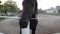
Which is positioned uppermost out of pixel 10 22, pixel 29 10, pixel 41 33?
pixel 29 10

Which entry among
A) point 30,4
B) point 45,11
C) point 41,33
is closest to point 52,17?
point 45,11

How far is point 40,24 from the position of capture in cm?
111

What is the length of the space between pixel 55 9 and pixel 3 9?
443mm

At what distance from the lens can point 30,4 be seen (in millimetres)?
644

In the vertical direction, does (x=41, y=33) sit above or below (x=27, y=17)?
below

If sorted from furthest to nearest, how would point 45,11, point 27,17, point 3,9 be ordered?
point 45,11 → point 3,9 → point 27,17

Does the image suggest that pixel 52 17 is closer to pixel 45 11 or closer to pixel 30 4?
pixel 45 11

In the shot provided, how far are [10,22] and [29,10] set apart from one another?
48cm

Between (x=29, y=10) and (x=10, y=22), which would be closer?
(x=29, y=10)

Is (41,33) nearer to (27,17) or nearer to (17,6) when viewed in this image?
(17,6)

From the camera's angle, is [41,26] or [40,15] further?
[41,26]

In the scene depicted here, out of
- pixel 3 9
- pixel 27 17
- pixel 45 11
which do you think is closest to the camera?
pixel 27 17

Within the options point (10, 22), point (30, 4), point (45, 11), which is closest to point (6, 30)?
point (10, 22)

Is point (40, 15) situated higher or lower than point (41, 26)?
higher
